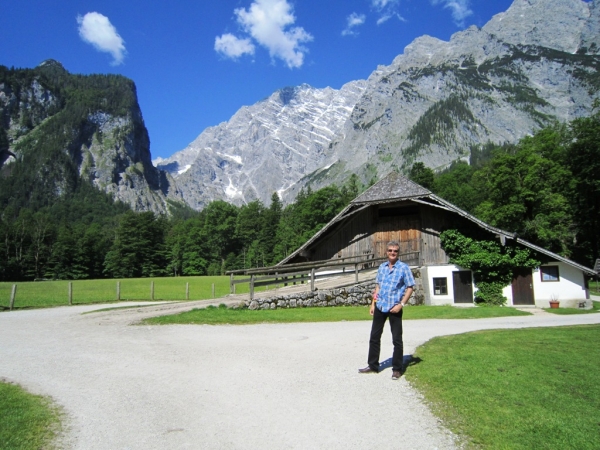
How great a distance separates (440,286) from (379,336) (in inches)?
845

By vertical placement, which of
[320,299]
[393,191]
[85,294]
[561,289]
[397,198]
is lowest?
[85,294]

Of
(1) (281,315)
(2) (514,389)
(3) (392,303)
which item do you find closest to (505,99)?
(1) (281,315)

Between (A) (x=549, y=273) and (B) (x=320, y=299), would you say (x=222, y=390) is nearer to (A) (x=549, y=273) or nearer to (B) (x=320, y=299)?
(B) (x=320, y=299)

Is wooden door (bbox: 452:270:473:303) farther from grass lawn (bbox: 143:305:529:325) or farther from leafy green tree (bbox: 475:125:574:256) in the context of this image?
leafy green tree (bbox: 475:125:574:256)

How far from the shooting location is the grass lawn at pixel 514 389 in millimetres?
4625

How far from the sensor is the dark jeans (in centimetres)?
706

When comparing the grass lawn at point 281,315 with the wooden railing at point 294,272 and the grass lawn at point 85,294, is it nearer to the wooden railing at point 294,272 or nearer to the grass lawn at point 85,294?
the wooden railing at point 294,272

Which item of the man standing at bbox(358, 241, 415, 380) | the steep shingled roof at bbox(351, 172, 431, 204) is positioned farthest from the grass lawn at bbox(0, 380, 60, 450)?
the steep shingled roof at bbox(351, 172, 431, 204)

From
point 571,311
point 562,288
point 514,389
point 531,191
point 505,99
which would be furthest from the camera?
point 505,99

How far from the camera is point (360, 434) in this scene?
15.6ft

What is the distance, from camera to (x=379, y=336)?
23.9 ft

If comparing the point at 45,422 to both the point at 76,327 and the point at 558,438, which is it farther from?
the point at 76,327

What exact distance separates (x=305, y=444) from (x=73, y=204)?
217m

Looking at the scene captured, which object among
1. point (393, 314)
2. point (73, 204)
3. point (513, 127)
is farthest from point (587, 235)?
point (73, 204)
